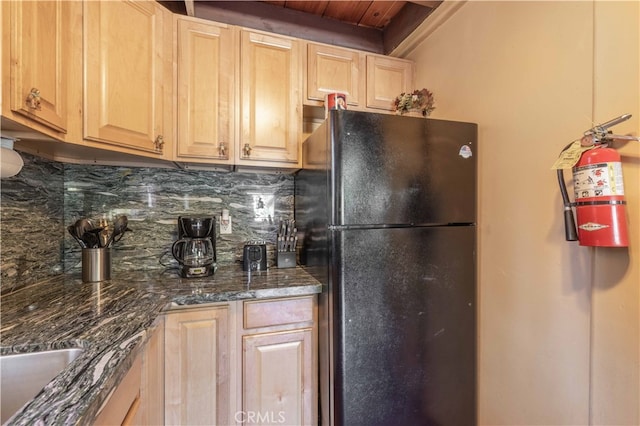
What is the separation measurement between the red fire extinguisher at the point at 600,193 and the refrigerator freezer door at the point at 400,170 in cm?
45

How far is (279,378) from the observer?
1.29 m

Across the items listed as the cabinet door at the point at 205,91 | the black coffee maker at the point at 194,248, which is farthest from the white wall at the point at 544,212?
the black coffee maker at the point at 194,248

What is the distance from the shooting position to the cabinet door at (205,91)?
4.66ft

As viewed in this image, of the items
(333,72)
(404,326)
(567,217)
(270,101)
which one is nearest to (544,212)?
(567,217)

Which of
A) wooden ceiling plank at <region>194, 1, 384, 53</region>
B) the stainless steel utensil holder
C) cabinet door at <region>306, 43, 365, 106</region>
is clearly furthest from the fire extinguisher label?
the stainless steel utensil holder

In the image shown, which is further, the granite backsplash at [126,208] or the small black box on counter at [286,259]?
the small black box on counter at [286,259]

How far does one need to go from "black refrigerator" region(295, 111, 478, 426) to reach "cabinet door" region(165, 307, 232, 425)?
0.45 meters

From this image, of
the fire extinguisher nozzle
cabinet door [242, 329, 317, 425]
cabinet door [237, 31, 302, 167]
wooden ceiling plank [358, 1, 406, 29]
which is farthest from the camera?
wooden ceiling plank [358, 1, 406, 29]

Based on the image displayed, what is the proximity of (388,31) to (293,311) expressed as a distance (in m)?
1.94

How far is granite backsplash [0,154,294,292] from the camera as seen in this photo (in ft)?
4.04

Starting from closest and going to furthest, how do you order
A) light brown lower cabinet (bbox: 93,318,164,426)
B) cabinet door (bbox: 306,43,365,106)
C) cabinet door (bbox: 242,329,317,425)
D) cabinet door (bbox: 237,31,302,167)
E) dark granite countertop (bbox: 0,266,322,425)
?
dark granite countertop (bbox: 0,266,322,425), light brown lower cabinet (bbox: 93,318,164,426), cabinet door (bbox: 242,329,317,425), cabinet door (bbox: 237,31,302,167), cabinet door (bbox: 306,43,365,106)

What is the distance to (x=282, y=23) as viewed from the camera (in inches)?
70.0

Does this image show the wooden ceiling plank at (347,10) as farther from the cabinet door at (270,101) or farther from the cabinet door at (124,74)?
the cabinet door at (124,74)

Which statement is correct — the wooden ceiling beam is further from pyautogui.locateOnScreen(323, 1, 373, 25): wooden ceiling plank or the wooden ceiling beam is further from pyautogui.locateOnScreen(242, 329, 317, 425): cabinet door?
pyautogui.locateOnScreen(242, 329, 317, 425): cabinet door
